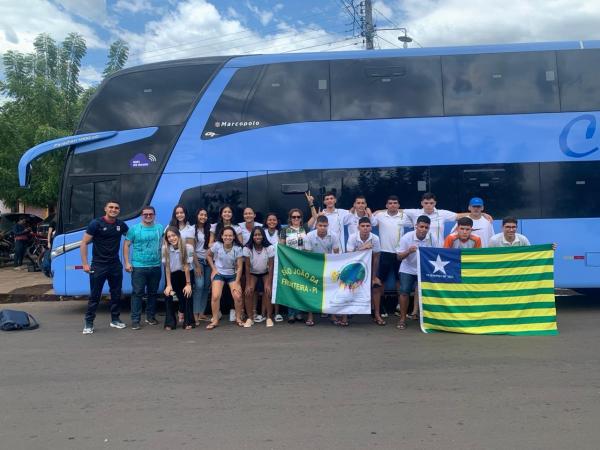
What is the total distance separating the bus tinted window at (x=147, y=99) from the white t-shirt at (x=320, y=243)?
9.73ft

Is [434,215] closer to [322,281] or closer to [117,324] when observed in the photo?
[322,281]

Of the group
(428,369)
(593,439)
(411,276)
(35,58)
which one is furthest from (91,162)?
(35,58)

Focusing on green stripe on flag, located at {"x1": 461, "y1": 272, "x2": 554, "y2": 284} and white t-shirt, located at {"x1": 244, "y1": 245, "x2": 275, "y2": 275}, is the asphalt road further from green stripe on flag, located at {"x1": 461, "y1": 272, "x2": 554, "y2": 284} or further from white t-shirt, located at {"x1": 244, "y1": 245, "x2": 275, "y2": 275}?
white t-shirt, located at {"x1": 244, "y1": 245, "x2": 275, "y2": 275}

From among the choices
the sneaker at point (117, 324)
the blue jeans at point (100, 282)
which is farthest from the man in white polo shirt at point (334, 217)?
the sneaker at point (117, 324)

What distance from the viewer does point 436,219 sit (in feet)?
25.1

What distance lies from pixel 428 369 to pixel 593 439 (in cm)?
177

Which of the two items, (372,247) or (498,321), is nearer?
(498,321)

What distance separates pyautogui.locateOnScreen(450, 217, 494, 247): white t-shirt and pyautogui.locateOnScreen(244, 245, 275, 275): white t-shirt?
2865 millimetres

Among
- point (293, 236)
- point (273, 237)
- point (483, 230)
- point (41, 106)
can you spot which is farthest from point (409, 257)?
point (41, 106)

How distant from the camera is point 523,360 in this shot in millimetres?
5348

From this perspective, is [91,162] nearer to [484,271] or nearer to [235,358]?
[235,358]

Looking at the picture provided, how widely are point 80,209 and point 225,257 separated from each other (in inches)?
115

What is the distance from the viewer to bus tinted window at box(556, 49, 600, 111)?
793 cm

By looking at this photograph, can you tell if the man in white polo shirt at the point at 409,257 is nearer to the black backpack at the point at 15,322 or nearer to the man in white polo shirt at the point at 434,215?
the man in white polo shirt at the point at 434,215
